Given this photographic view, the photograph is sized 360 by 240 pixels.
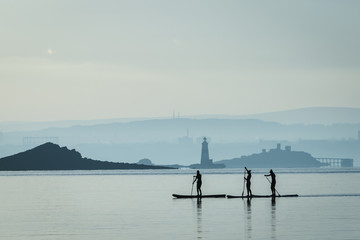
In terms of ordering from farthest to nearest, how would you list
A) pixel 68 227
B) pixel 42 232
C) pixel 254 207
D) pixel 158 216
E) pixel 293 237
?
pixel 254 207
pixel 158 216
pixel 68 227
pixel 42 232
pixel 293 237

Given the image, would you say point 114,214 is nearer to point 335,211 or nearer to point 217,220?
point 217,220

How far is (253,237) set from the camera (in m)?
44.9

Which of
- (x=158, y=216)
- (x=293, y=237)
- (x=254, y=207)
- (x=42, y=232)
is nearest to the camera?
(x=293, y=237)

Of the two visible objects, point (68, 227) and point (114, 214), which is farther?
point (114, 214)

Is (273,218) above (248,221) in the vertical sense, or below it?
above

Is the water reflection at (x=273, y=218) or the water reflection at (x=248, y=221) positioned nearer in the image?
the water reflection at (x=273, y=218)

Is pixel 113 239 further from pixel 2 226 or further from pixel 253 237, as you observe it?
pixel 2 226

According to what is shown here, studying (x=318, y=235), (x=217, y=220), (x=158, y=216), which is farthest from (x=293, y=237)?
(x=158, y=216)

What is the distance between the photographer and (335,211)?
207ft

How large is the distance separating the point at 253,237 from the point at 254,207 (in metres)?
25.4

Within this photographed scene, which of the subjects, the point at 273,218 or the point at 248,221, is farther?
the point at 273,218

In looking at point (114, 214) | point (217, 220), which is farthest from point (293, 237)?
point (114, 214)

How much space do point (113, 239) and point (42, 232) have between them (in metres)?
6.36

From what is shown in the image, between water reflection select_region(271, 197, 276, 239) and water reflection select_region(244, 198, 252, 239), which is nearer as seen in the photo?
water reflection select_region(271, 197, 276, 239)
